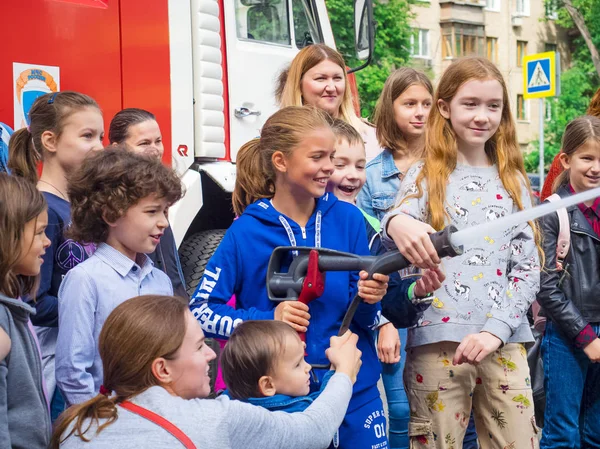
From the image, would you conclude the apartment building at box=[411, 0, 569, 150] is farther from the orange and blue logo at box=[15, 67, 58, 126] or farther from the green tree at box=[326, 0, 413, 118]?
the orange and blue logo at box=[15, 67, 58, 126]

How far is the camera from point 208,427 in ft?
7.89

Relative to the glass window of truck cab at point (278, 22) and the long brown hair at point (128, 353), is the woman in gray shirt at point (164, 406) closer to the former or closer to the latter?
the long brown hair at point (128, 353)

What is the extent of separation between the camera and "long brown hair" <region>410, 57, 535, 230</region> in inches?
147

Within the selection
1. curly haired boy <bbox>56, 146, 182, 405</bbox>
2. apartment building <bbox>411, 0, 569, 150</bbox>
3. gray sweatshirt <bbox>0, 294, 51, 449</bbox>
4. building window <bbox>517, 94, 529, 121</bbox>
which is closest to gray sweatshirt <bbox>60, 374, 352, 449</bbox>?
gray sweatshirt <bbox>0, 294, 51, 449</bbox>

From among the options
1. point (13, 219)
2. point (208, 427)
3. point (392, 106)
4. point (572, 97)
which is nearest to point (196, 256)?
point (392, 106)

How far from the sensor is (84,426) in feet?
8.00

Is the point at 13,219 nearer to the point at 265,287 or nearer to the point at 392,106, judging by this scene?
the point at 265,287

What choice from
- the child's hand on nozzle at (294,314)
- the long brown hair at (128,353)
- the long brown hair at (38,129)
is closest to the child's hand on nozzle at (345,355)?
the child's hand on nozzle at (294,314)

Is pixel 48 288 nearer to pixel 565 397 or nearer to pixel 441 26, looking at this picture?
pixel 565 397

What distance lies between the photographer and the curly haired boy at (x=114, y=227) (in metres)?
3.07

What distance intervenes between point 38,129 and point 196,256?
6.01ft

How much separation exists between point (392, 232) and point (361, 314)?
1.04ft

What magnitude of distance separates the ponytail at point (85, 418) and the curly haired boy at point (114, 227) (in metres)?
0.54

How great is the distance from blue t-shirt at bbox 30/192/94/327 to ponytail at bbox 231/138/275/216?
0.61m
